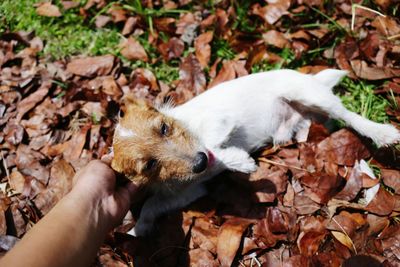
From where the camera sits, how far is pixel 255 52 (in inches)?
160

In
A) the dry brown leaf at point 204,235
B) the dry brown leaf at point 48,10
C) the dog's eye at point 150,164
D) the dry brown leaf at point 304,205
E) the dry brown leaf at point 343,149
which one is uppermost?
the dry brown leaf at point 48,10

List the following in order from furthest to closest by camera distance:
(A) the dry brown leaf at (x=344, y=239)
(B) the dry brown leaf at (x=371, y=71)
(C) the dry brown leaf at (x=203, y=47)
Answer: (C) the dry brown leaf at (x=203, y=47)
(B) the dry brown leaf at (x=371, y=71)
(A) the dry brown leaf at (x=344, y=239)

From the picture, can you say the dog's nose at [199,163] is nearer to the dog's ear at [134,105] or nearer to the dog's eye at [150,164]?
the dog's eye at [150,164]

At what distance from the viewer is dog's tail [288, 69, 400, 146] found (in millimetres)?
3229

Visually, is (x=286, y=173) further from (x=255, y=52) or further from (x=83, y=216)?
(x=83, y=216)

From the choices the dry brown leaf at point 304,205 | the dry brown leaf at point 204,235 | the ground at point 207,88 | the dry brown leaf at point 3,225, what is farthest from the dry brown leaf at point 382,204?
the dry brown leaf at point 3,225

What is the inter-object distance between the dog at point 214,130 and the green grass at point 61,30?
1598 millimetres

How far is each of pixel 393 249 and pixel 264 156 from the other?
130 centimetres

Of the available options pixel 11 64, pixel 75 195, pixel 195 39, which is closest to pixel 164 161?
pixel 75 195

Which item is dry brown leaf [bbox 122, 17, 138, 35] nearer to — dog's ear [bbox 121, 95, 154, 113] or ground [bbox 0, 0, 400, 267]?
ground [bbox 0, 0, 400, 267]

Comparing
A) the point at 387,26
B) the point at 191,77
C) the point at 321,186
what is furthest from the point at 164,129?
the point at 387,26

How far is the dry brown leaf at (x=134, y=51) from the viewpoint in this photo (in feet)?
14.3

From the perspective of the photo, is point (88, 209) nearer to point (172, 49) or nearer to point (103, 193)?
point (103, 193)

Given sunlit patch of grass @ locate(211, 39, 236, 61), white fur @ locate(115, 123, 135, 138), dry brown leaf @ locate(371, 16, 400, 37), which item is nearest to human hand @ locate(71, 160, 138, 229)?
white fur @ locate(115, 123, 135, 138)
